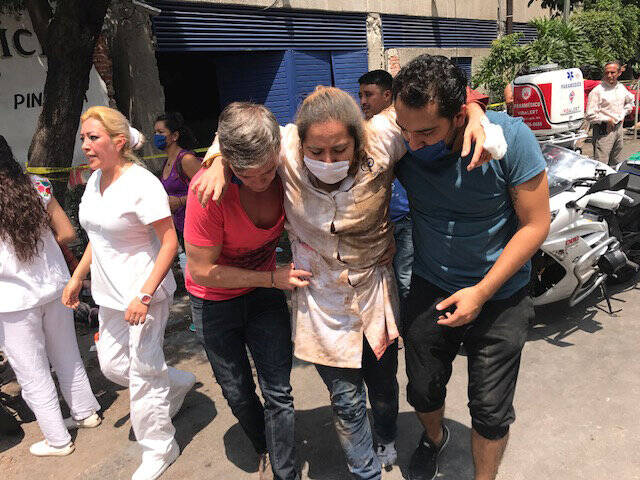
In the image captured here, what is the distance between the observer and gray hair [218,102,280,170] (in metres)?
1.91

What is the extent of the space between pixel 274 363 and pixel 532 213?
4.18 ft

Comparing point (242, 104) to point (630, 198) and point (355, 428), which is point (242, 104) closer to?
point (355, 428)

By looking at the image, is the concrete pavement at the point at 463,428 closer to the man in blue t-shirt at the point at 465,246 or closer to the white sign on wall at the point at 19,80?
the man in blue t-shirt at the point at 465,246

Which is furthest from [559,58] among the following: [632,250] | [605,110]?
[632,250]

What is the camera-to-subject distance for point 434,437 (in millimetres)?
2545

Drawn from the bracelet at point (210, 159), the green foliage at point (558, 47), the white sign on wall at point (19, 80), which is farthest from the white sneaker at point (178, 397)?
the green foliage at point (558, 47)

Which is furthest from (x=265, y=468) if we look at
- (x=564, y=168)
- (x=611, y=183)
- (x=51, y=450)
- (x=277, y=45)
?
(x=277, y=45)

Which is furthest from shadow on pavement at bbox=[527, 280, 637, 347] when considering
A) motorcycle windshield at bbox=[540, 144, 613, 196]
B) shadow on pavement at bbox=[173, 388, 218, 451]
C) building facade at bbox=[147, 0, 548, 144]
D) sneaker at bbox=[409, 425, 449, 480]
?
building facade at bbox=[147, 0, 548, 144]

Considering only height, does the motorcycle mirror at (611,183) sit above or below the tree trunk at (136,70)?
below

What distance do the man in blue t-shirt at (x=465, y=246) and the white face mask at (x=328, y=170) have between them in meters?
0.26

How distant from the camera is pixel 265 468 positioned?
2645mm

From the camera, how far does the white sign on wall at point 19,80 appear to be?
6672 mm

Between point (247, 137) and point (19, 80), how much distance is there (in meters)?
6.32

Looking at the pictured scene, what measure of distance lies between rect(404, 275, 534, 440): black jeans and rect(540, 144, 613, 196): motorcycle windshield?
1.92m
